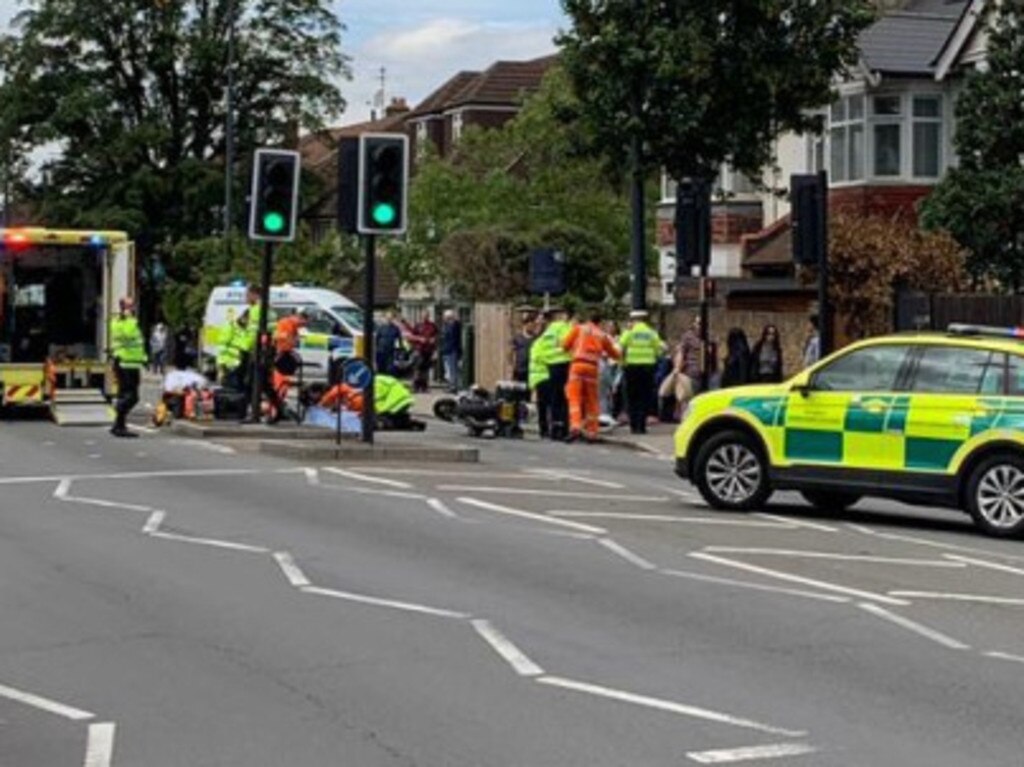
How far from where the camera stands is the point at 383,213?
65.6 feet

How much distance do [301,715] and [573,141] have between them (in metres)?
23.6

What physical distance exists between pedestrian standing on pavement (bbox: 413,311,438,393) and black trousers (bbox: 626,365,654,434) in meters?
12.5

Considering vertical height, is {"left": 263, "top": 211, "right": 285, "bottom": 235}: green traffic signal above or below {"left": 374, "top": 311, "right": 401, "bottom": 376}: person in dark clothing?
above

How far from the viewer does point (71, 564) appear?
12.6m

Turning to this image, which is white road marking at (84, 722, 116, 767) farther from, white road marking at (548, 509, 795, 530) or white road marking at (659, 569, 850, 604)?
white road marking at (548, 509, 795, 530)

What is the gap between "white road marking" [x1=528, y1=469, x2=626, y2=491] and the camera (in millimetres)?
18433

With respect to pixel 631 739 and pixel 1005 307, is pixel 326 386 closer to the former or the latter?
pixel 1005 307

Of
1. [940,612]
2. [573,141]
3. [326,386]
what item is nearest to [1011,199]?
[573,141]

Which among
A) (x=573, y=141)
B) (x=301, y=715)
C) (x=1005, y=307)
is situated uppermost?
(x=573, y=141)

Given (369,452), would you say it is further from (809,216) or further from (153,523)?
(809,216)

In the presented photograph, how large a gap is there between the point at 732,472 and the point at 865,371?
1488 mm

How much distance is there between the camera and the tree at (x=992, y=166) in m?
30.4

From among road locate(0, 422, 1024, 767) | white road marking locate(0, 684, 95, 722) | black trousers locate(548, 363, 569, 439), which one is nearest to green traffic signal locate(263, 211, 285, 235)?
black trousers locate(548, 363, 569, 439)

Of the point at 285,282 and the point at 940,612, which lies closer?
the point at 940,612
